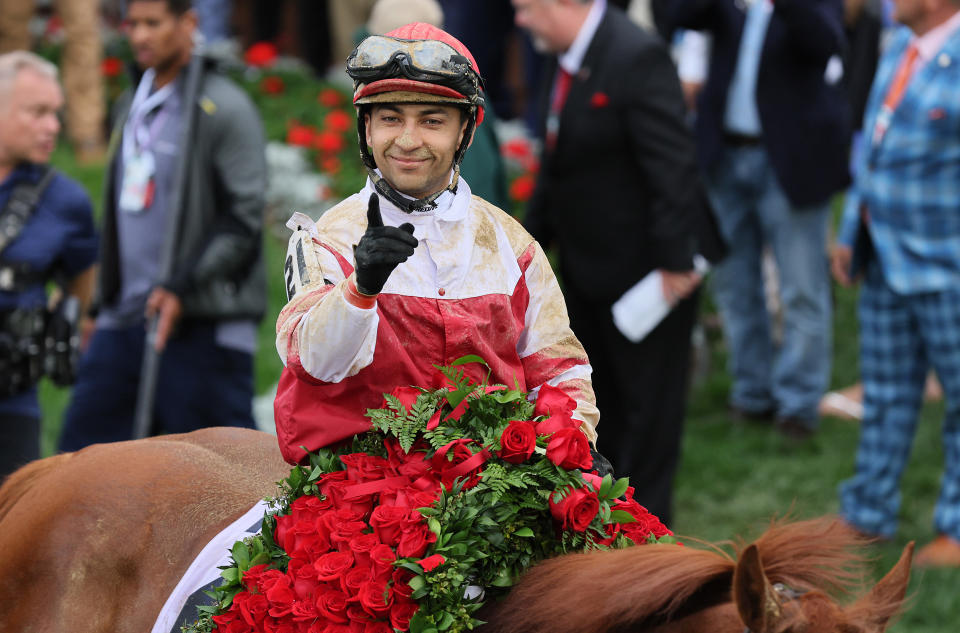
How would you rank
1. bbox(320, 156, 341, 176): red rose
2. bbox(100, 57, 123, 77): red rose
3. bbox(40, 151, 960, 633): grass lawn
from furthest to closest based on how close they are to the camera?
bbox(100, 57, 123, 77): red rose < bbox(320, 156, 341, 176): red rose < bbox(40, 151, 960, 633): grass lawn

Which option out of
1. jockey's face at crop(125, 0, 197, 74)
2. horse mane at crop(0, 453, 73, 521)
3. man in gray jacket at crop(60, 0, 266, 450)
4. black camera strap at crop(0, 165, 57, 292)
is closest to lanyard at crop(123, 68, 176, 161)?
man in gray jacket at crop(60, 0, 266, 450)

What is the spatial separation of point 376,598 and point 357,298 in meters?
0.59

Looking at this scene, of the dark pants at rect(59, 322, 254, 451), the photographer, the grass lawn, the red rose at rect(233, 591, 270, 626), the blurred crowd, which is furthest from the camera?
the grass lawn

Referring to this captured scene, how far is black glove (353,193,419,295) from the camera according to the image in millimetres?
2422

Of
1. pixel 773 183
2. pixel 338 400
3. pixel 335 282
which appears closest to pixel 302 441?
pixel 338 400

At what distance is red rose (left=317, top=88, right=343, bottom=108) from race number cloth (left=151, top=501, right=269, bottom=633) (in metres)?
8.89

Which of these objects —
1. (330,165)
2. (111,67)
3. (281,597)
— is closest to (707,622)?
(281,597)

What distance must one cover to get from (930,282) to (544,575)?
379 cm

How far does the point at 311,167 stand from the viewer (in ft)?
36.1

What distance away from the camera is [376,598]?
251 centimetres

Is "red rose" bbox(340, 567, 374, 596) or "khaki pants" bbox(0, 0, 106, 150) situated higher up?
"khaki pants" bbox(0, 0, 106, 150)

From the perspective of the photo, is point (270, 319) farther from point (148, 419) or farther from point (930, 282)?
point (930, 282)

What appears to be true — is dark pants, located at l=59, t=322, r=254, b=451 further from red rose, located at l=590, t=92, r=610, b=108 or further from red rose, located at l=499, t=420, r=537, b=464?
red rose, located at l=499, t=420, r=537, b=464

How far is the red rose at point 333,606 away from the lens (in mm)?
2545
